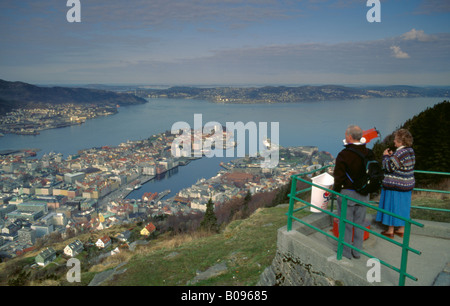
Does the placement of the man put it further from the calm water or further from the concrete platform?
the calm water

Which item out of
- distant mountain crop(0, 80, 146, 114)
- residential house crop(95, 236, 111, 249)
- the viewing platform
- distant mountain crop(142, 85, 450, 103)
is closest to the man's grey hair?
the viewing platform

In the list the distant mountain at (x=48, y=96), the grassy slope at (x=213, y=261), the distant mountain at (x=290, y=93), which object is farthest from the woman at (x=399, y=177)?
the distant mountain at (x=48, y=96)

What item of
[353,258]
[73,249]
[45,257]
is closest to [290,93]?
[73,249]

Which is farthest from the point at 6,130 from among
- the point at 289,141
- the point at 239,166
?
the point at 289,141

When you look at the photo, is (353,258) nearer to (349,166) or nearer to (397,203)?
(349,166)
